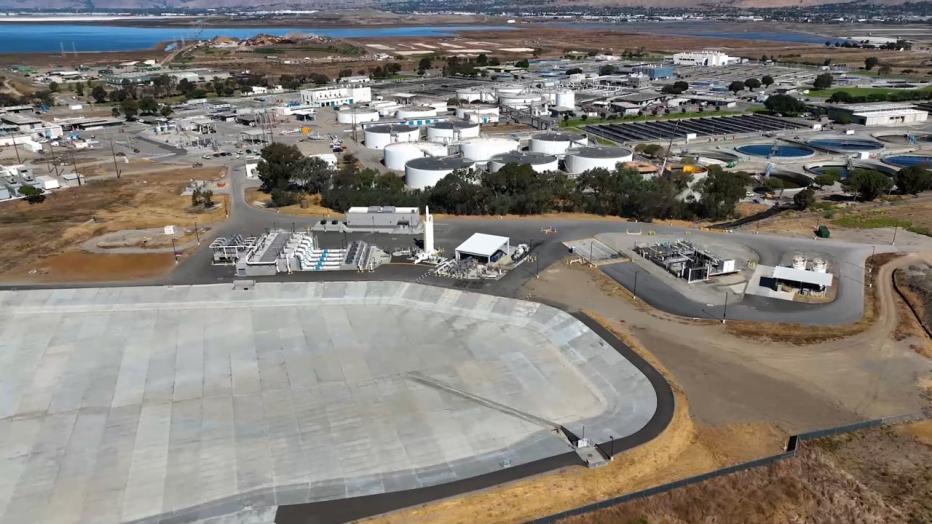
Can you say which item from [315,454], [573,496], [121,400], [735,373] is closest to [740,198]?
[735,373]

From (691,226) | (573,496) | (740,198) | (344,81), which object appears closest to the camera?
(573,496)

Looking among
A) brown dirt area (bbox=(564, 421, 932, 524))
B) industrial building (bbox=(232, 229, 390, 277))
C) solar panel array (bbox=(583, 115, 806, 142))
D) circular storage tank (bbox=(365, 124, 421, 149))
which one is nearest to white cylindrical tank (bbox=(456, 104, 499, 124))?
solar panel array (bbox=(583, 115, 806, 142))

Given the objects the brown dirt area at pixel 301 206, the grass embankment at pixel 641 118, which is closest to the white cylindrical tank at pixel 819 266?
the brown dirt area at pixel 301 206

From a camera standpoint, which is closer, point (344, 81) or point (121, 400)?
point (121, 400)

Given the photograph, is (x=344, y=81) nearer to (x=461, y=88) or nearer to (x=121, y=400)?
(x=461, y=88)

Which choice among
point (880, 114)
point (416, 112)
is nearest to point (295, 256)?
point (416, 112)

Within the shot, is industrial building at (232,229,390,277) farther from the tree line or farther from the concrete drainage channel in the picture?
the concrete drainage channel
